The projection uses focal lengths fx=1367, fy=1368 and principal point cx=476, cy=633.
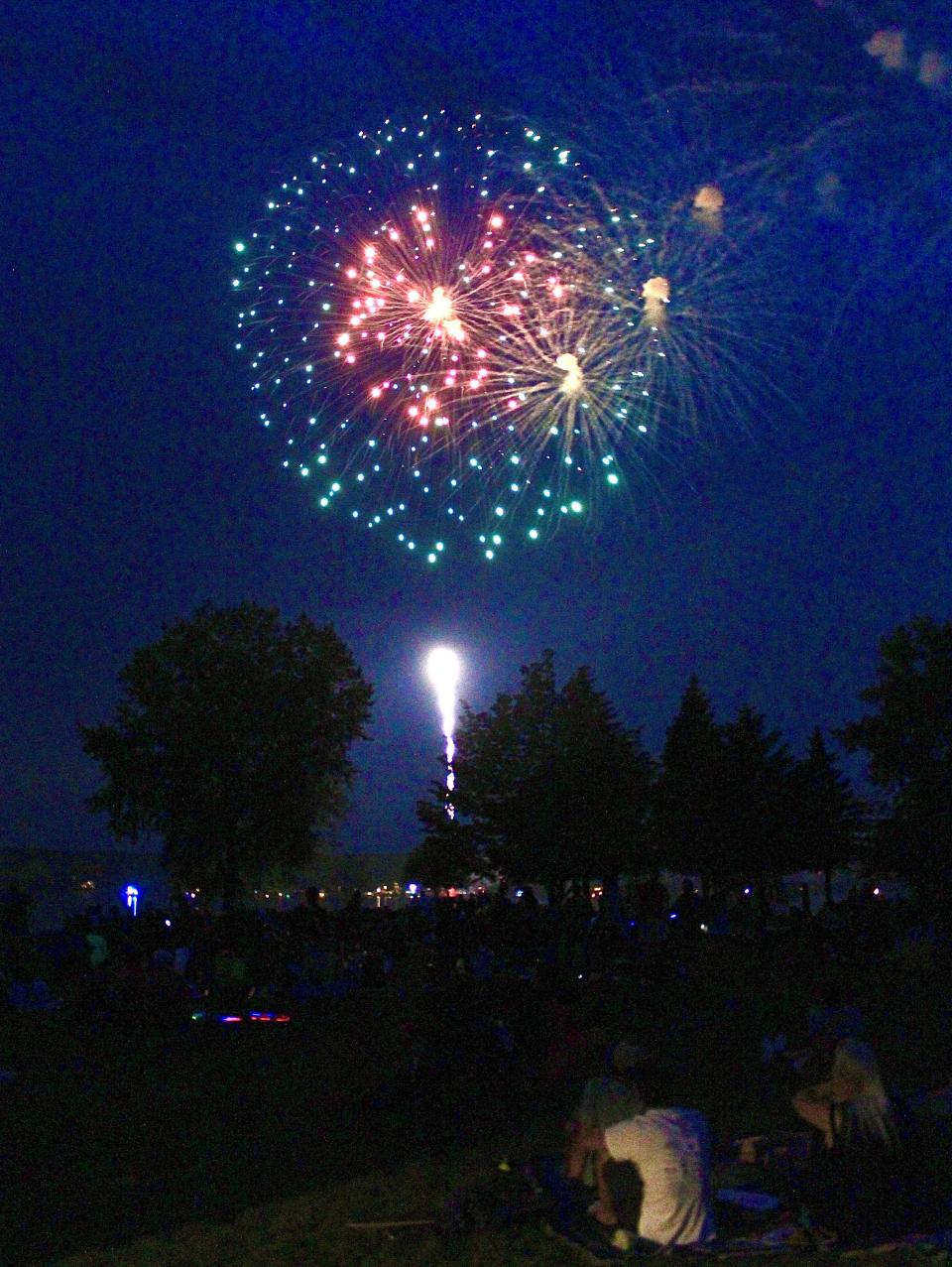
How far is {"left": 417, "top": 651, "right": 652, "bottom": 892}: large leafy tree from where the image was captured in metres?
34.7

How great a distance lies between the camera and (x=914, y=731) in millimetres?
38938

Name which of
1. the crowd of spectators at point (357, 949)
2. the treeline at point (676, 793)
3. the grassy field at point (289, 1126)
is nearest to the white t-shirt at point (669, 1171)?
the grassy field at point (289, 1126)

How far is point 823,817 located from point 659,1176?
35.8 meters

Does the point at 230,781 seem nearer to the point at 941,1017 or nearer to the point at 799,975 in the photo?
the point at 799,975

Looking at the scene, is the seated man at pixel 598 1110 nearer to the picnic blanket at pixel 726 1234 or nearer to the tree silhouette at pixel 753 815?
the picnic blanket at pixel 726 1234

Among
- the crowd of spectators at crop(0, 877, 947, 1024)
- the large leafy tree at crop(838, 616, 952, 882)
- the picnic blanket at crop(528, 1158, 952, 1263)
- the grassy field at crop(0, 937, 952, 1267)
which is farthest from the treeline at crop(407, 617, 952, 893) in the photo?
the picnic blanket at crop(528, 1158, 952, 1263)

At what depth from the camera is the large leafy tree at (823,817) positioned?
129 ft

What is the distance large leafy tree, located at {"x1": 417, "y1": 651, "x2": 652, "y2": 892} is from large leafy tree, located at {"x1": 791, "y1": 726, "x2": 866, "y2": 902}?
15.1ft

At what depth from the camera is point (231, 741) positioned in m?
42.3

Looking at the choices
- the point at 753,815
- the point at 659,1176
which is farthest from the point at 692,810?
the point at 659,1176

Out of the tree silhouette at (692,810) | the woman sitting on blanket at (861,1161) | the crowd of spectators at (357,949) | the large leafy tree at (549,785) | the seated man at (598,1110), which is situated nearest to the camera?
the woman sitting on blanket at (861,1161)

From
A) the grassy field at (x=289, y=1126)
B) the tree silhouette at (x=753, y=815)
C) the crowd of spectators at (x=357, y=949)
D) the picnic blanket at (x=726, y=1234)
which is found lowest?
the picnic blanket at (x=726, y=1234)

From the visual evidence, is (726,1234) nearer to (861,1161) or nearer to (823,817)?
(861,1161)

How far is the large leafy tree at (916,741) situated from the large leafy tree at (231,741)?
15.8 m
